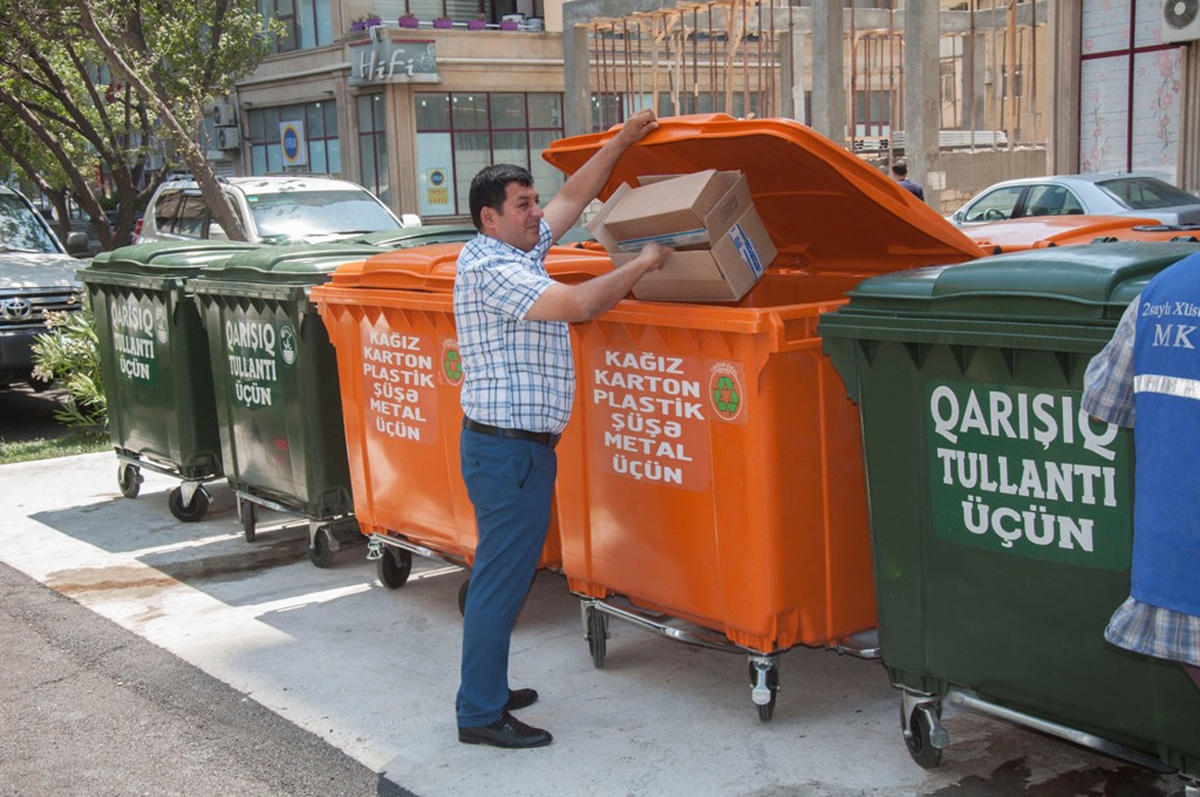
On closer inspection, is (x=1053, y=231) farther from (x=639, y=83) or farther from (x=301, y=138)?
(x=301, y=138)

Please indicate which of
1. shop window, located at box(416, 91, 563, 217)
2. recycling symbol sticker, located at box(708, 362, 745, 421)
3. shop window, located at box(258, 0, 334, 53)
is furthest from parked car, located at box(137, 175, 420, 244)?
shop window, located at box(258, 0, 334, 53)

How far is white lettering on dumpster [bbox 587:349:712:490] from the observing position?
4648 millimetres

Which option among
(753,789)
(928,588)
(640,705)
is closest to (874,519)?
(928,588)

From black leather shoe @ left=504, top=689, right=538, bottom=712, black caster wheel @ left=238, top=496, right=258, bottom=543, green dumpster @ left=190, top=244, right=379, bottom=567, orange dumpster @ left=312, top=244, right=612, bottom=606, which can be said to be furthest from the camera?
black caster wheel @ left=238, top=496, right=258, bottom=543

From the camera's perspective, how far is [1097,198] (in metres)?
14.6

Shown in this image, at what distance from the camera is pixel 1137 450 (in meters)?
3.03

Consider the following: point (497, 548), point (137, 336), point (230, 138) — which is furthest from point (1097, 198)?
point (230, 138)

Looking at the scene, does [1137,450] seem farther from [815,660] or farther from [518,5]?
[518,5]

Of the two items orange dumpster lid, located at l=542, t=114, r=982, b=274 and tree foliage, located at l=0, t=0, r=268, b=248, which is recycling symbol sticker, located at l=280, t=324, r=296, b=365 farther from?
tree foliage, located at l=0, t=0, r=268, b=248

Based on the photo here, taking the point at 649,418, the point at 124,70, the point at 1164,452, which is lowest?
the point at 649,418

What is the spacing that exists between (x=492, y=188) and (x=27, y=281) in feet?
29.0

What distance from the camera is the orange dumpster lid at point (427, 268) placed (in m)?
5.77

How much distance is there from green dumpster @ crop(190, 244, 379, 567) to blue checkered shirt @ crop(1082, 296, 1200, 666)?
4.47 metres

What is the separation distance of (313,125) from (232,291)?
27.7m
